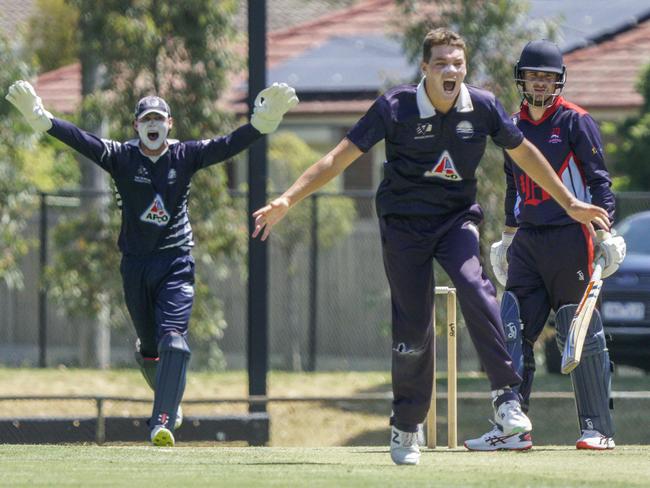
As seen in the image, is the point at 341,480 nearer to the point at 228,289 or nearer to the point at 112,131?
the point at 112,131

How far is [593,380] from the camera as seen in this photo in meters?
7.98

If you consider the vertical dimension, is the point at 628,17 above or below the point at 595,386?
above

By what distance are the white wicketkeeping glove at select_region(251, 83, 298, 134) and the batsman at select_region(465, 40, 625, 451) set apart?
128cm

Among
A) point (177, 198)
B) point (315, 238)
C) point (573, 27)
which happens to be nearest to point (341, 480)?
point (177, 198)

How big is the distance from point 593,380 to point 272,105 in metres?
2.32

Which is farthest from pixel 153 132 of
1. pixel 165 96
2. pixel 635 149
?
pixel 635 149

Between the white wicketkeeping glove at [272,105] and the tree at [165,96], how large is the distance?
7.07m

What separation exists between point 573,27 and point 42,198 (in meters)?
10.5

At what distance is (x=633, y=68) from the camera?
71.9 feet

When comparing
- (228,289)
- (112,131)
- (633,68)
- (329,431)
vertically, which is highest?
(633,68)

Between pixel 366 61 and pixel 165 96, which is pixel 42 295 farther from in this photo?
pixel 366 61

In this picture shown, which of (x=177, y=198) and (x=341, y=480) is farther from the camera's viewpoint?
(x=177, y=198)

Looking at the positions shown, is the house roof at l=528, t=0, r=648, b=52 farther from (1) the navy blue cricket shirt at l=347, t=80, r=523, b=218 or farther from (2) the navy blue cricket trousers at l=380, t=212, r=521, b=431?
(2) the navy blue cricket trousers at l=380, t=212, r=521, b=431

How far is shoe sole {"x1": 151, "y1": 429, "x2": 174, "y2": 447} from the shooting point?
27.0 ft
